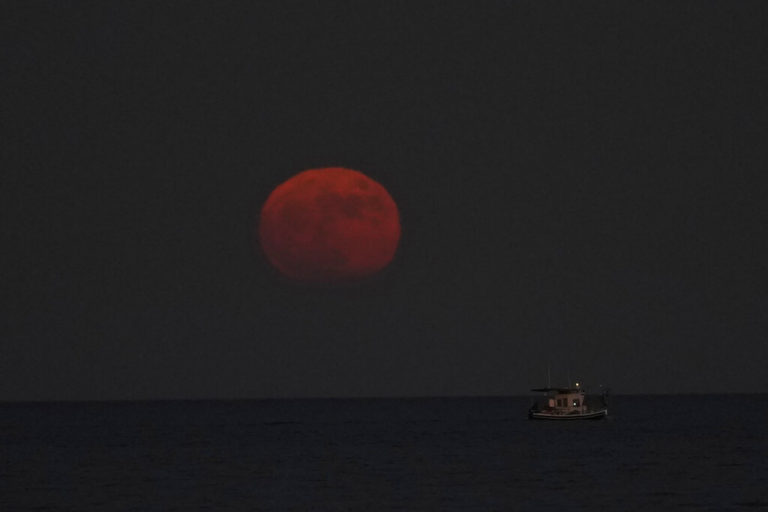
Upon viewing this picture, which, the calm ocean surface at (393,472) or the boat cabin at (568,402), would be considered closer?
the calm ocean surface at (393,472)

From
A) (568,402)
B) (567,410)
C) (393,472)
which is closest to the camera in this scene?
(393,472)

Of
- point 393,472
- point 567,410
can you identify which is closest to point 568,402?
point 567,410

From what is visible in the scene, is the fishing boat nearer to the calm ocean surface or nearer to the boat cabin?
the boat cabin

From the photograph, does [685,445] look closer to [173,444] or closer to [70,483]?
[173,444]

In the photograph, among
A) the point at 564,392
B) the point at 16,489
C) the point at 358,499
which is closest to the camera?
the point at 358,499

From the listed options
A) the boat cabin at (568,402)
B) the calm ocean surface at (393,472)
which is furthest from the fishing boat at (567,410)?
the calm ocean surface at (393,472)

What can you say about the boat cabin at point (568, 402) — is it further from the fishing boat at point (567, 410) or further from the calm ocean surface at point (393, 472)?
the calm ocean surface at point (393, 472)

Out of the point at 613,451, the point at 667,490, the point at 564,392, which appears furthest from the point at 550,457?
the point at 564,392

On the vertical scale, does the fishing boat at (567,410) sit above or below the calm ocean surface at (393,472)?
above

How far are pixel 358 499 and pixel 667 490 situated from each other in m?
18.6

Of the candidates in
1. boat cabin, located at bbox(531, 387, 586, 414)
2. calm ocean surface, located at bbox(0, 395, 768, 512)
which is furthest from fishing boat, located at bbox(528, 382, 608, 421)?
calm ocean surface, located at bbox(0, 395, 768, 512)

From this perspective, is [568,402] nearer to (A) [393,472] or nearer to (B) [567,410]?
(B) [567,410]

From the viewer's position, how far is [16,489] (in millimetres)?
91438

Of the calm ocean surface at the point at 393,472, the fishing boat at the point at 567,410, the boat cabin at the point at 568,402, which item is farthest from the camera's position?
the boat cabin at the point at 568,402
